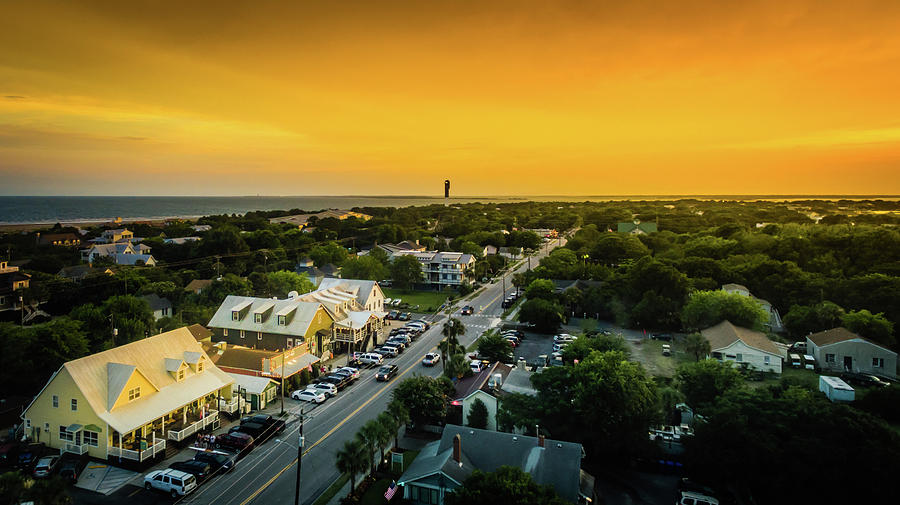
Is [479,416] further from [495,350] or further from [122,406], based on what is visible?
[122,406]

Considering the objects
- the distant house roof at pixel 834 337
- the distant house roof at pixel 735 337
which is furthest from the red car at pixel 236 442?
the distant house roof at pixel 834 337

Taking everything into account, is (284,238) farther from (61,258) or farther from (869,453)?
(869,453)

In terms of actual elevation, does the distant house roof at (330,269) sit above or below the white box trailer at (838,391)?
above

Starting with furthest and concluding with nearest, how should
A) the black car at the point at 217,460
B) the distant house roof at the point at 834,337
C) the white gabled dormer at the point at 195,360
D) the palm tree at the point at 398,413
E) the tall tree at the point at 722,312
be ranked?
the tall tree at the point at 722,312
the distant house roof at the point at 834,337
the white gabled dormer at the point at 195,360
the palm tree at the point at 398,413
the black car at the point at 217,460

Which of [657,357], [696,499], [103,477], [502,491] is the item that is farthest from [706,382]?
[103,477]

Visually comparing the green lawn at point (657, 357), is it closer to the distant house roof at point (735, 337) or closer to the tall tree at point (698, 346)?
the tall tree at point (698, 346)

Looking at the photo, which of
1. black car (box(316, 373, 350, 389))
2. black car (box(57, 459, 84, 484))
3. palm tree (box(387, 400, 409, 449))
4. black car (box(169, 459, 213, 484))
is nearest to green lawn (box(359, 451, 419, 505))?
palm tree (box(387, 400, 409, 449))
